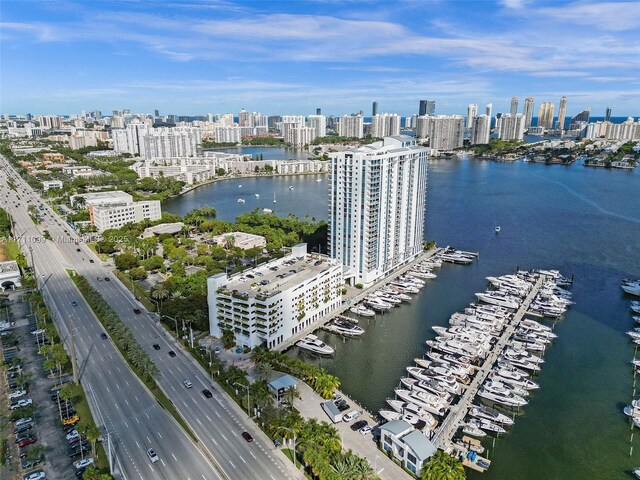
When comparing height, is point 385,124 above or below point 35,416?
above

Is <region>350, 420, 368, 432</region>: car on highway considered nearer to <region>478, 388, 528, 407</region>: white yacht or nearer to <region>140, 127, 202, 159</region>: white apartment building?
<region>478, 388, 528, 407</region>: white yacht

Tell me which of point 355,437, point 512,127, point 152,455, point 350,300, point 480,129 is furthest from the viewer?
point 512,127

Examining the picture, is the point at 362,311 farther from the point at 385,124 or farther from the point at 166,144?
the point at 385,124

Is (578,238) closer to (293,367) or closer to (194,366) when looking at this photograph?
(293,367)

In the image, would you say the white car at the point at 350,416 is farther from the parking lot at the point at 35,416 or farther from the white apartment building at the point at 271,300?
the parking lot at the point at 35,416

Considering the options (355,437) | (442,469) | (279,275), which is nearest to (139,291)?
(279,275)

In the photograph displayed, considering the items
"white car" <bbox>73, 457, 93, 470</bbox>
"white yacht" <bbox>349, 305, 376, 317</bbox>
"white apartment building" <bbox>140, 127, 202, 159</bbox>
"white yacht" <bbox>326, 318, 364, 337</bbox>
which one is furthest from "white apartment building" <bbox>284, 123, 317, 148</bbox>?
"white car" <bbox>73, 457, 93, 470</bbox>

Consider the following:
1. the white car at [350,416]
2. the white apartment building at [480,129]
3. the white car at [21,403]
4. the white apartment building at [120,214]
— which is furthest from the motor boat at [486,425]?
the white apartment building at [480,129]

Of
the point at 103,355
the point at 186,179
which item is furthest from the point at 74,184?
the point at 103,355
